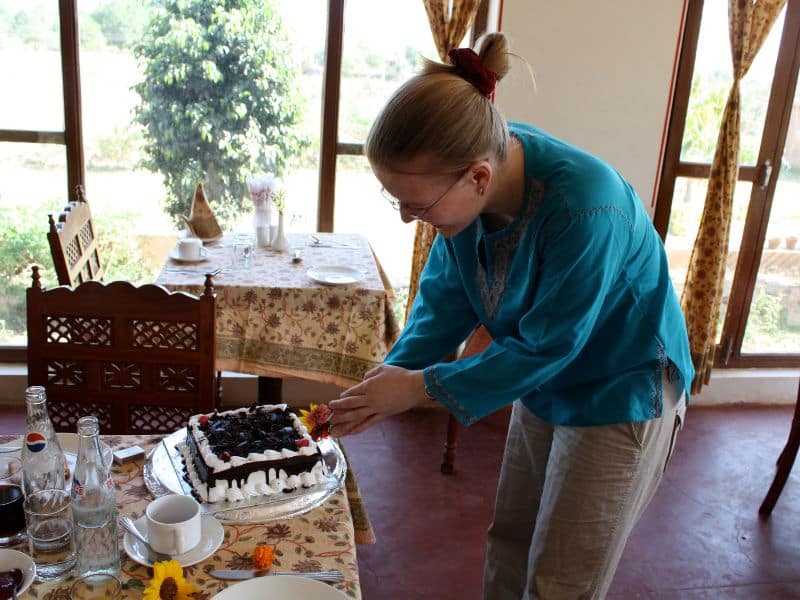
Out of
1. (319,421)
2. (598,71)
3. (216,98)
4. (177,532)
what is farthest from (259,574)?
(598,71)

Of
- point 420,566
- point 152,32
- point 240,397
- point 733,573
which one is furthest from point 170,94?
point 733,573

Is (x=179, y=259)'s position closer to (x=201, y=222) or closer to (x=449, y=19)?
(x=201, y=222)

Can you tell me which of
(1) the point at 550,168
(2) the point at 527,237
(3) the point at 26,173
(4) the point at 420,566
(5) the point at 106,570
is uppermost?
(1) the point at 550,168

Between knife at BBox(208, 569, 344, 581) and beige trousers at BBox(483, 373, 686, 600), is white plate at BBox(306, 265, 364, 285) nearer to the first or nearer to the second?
beige trousers at BBox(483, 373, 686, 600)

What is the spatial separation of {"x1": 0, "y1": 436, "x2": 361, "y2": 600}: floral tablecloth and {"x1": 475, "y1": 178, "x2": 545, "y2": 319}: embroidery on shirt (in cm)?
43

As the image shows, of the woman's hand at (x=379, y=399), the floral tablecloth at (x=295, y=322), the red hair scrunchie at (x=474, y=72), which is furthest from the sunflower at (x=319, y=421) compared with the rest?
the floral tablecloth at (x=295, y=322)

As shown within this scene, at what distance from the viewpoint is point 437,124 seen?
3.26 ft

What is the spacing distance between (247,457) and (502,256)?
21.6 inches

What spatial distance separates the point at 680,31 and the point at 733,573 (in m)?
2.16

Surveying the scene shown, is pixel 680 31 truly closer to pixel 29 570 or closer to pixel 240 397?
pixel 240 397

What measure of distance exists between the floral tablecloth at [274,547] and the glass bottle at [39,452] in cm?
9

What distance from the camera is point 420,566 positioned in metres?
2.18

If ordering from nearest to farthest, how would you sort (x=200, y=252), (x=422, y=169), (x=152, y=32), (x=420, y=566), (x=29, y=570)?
1. (x=29, y=570)
2. (x=422, y=169)
3. (x=420, y=566)
4. (x=200, y=252)
5. (x=152, y=32)

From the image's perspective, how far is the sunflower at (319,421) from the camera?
3.99 ft
